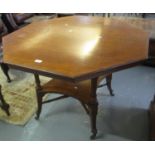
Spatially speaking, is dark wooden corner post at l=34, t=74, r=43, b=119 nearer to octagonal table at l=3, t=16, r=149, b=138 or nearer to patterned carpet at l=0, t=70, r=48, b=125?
patterned carpet at l=0, t=70, r=48, b=125

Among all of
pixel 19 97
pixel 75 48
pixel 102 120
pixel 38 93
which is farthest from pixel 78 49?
pixel 19 97

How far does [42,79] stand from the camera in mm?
2516

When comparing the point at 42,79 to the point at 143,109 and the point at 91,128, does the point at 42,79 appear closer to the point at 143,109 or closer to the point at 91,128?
the point at 91,128

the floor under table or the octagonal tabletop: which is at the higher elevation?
the octagonal tabletop

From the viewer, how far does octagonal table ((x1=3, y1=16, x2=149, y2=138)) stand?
124 centimetres

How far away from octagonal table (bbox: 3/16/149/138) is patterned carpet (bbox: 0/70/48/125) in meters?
0.71

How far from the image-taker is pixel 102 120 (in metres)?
1.92

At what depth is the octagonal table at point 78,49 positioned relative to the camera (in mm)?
1235

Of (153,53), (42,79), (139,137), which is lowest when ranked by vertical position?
(139,137)

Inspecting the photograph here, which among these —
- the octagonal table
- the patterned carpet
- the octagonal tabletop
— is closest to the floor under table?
the patterned carpet

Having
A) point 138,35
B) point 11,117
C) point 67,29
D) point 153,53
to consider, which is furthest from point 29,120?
point 153,53

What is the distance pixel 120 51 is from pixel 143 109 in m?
0.88

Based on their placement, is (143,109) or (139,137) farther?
(143,109)

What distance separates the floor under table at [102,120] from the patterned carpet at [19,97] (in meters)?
0.09
